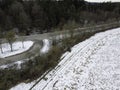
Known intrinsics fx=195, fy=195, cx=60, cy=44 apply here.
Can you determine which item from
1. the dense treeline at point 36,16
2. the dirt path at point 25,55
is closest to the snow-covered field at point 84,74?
the dirt path at point 25,55

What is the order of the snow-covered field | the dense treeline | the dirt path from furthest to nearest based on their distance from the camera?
the dense treeline
the dirt path
the snow-covered field

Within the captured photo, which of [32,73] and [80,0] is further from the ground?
[80,0]

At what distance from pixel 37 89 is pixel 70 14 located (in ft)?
202

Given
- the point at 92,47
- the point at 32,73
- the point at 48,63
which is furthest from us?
the point at 92,47

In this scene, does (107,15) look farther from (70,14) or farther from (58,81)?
(58,81)

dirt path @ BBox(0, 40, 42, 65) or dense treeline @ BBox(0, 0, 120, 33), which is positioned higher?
dense treeline @ BBox(0, 0, 120, 33)

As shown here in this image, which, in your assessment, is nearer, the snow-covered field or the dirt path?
the snow-covered field

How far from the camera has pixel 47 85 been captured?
17484 mm

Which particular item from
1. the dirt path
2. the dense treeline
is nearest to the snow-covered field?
the dirt path

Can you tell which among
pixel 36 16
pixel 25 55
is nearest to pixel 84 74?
pixel 25 55

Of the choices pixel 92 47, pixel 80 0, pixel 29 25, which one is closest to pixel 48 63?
pixel 92 47

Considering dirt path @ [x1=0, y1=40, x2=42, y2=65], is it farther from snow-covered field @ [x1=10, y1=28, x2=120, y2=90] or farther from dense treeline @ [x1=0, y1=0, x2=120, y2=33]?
dense treeline @ [x1=0, y1=0, x2=120, y2=33]

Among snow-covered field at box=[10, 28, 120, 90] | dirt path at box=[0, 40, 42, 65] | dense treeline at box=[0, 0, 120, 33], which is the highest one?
dense treeline at box=[0, 0, 120, 33]

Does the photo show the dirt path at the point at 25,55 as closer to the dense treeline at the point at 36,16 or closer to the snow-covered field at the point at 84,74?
the snow-covered field at the point at 84,74
